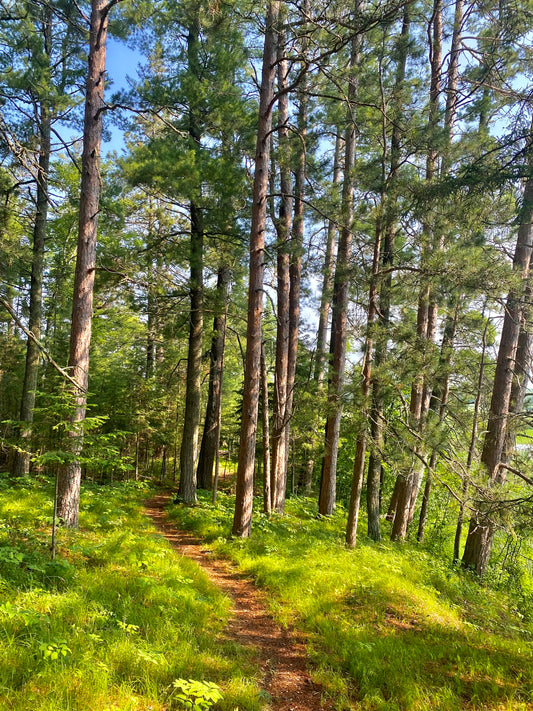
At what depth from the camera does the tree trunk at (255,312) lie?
24.8ft

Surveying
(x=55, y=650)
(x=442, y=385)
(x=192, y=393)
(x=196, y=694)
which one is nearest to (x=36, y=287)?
(x=192, y=393)

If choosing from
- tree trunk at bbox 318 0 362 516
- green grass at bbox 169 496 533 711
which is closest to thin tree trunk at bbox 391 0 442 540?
tree trunk at bbox 318 0 362 516

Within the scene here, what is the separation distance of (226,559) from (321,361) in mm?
6696

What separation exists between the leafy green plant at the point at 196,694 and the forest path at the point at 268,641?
0.71m

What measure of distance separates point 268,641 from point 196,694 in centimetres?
184

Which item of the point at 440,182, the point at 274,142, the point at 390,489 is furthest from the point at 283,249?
the point at 390,489

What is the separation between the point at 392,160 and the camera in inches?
283

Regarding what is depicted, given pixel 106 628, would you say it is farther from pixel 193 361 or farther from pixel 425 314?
pixel 425 314

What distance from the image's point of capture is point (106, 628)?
340 centimetres

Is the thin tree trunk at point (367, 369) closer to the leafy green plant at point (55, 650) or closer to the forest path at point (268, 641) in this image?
the forest path at point (268, 641)

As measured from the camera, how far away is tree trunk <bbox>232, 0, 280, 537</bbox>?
757 cm

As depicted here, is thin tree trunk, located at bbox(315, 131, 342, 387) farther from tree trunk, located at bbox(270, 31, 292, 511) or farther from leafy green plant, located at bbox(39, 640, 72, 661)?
leafy green plant, located at bbox(39, 640, 72, 661)

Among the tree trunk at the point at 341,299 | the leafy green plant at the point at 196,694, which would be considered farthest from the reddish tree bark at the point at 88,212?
the tree trunk at the point at 341,299

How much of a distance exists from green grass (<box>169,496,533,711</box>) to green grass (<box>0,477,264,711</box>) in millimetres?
972
